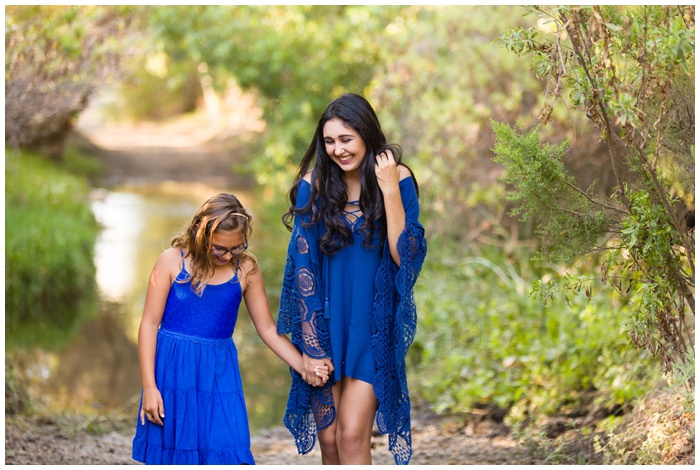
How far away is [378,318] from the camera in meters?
3.49

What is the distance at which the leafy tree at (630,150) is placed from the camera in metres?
3.21

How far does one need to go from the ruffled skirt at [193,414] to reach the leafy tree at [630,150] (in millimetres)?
1378

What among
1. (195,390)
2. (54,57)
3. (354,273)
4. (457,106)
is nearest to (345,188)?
(354,273)

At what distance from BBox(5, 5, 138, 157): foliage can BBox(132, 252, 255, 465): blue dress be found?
3.02 meters

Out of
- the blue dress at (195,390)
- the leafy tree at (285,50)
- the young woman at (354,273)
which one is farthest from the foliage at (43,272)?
the young woman at (354,273)

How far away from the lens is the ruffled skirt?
3.46m

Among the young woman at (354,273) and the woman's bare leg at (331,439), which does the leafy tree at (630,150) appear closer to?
the young woman at (354,273)

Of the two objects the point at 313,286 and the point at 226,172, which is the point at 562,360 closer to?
the point at 313,286

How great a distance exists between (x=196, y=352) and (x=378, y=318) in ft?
2.40

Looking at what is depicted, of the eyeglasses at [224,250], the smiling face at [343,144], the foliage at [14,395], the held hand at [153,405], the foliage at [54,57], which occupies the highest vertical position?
the foliage at [54,57]

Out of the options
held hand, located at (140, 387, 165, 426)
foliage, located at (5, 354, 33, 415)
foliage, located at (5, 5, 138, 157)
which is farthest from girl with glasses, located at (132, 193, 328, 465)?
foliage, located at (5, 5, 138, 157)

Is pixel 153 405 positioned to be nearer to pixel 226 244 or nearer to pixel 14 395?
pixel 226 244

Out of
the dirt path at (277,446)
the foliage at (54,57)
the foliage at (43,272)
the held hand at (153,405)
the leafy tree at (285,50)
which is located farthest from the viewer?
the leafy tree at (285,50)

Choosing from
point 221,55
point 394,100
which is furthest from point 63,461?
point 221,55
